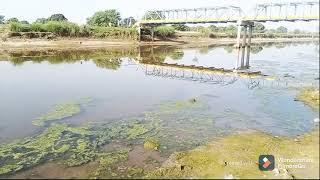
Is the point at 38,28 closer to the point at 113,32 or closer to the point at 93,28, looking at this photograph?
the point at 93,28

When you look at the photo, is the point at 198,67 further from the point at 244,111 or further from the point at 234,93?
the point at 244,111

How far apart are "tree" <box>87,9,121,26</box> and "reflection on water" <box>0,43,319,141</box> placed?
72.4m

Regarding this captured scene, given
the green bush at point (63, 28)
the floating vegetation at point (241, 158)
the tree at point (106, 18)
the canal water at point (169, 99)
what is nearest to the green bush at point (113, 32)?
the green bush at point (63, 28)

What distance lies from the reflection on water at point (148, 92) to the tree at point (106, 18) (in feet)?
237

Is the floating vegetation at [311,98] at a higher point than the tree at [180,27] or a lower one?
lower

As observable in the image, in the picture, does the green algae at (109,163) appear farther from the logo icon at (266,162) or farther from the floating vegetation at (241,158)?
the logo icon at (266,162)

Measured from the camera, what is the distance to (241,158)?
1182 centimetres

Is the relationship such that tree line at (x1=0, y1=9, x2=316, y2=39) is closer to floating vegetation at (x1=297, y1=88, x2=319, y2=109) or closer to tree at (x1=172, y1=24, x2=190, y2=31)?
tree at (x1=172, y1=24, x2=190, y2=31)

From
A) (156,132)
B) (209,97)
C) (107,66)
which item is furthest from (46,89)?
(107,66)

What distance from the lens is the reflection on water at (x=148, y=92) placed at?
55.8ft

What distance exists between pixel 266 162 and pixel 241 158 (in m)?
1.01

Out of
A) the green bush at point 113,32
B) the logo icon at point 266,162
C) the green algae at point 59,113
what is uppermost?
the green bush at point 113,32

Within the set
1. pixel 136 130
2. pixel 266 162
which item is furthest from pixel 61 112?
pixel 266 162

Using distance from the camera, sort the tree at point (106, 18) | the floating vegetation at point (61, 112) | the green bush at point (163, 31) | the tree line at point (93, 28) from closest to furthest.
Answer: the floating vegetation at point (61, 112) < the tree line at point (93, 28) < the green bush at point (163, 31) < the tree at point (106, 18)
